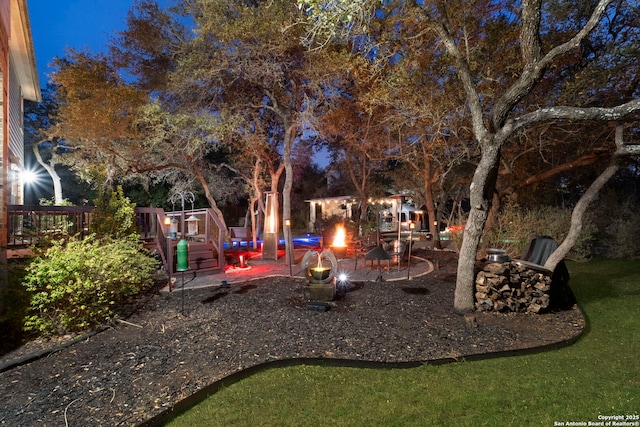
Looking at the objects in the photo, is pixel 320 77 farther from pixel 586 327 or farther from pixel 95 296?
pixel 586 327

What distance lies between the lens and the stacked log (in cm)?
637

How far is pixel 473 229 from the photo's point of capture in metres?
6.25

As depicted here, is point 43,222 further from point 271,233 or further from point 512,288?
point 512,288

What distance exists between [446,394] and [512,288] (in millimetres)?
3757

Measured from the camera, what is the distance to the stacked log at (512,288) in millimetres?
6371

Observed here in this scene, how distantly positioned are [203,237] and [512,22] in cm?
1041

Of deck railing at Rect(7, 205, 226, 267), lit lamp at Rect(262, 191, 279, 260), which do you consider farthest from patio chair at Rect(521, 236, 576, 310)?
deck railing at Rect(7, 205, 226, 267)

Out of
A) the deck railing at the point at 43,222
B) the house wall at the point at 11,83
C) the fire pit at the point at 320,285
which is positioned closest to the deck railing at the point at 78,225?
the deck railing at the point at 43,222

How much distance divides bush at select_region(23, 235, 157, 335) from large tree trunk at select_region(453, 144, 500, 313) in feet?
19.5

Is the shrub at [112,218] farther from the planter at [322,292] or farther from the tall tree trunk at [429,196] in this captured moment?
the tall tree trunk at [429,196]

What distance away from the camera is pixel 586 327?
5.77 m

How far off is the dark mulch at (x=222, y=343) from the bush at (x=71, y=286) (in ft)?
1.47

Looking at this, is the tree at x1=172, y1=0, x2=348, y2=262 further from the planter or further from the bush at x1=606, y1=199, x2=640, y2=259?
the bush at x1=606, y1=199, x2=640, y2=259

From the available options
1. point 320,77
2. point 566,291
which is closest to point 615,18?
point 566,291
